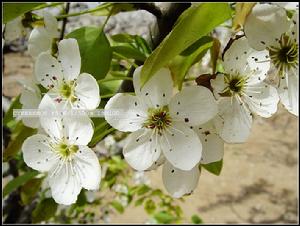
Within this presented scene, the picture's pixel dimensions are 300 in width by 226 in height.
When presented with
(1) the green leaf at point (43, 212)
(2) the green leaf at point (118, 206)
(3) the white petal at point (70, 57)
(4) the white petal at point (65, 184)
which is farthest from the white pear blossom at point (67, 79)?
(2) the green leaf at point (118, 206)

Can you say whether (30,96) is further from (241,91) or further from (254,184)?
(254,184)

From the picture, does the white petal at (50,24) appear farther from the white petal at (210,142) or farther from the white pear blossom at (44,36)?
the white petal at (210,142)

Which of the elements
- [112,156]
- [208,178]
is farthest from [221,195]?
[112,156]

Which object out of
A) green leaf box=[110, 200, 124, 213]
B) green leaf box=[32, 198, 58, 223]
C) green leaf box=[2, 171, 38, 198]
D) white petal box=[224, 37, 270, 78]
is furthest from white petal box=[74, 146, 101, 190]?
green leaf box=[110, 200, 124, 213]

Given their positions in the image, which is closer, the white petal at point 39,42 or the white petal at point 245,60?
the white petal at point 245,60

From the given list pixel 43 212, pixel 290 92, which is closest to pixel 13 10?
pixel 290 92

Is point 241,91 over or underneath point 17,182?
over
